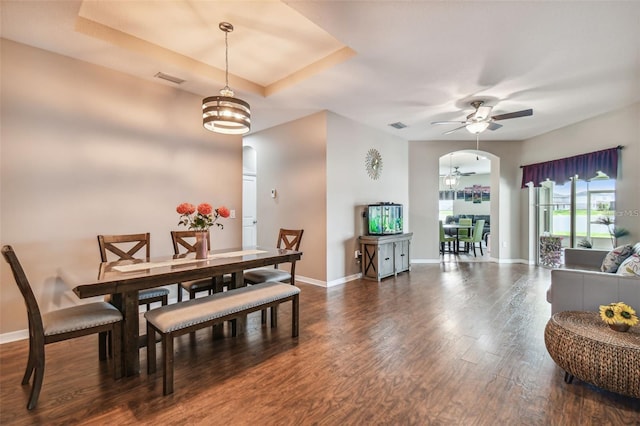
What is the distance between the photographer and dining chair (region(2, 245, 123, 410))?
5.69 feet

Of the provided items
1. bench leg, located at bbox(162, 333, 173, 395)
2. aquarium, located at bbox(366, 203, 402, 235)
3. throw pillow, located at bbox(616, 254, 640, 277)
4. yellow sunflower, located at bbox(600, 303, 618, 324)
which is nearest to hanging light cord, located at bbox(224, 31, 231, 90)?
bench leg, located at bbox(162, 333, 173, 395)

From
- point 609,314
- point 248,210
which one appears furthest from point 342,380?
point 248,210

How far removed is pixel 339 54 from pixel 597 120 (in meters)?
4.84

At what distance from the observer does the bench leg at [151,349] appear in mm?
2094

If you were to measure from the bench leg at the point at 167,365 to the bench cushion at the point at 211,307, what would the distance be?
8 centimetres

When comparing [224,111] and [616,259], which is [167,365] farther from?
[616,259]

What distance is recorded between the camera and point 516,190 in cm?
673

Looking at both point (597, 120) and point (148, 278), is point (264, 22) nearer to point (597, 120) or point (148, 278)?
point (148, 278)

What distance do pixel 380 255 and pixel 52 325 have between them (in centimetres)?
409

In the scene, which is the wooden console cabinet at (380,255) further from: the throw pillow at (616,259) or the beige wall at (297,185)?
the throw pillow at (616,259)

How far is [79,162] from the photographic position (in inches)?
119

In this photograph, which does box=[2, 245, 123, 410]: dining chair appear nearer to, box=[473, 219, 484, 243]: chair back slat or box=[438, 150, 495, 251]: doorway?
box=[473, 219, 484, 243]: chair back slat

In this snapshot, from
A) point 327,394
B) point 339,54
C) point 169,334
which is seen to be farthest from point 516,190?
point 169,334

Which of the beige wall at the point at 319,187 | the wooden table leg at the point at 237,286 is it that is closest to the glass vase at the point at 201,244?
the wooden table leg at the point at 237,286
